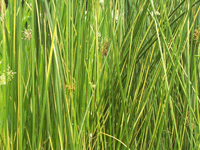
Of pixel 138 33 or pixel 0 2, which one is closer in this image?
pixel 0 2

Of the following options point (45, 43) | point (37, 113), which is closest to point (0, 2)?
point (45, 43)

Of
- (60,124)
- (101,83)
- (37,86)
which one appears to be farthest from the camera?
(101,83)

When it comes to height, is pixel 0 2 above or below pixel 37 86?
above

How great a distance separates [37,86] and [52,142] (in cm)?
17

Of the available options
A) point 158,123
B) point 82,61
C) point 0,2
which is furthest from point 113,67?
point 0,2

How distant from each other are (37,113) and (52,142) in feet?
0.31

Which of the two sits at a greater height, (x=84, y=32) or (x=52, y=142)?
(x=84, y=32)

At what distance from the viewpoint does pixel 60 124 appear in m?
0.70

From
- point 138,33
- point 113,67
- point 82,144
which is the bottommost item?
point 82,144

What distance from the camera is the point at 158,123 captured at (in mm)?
896

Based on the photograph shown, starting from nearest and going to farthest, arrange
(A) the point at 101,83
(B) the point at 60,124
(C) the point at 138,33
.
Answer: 1. (B) the point at 60,124
2. (C) the point at 138,33
3. (A) the point at 101,83

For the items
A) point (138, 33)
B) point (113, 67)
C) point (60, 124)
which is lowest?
point (60, 124)

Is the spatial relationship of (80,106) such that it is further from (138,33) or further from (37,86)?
(138,33)

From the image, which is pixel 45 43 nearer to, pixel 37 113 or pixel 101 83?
pixel 37 113
